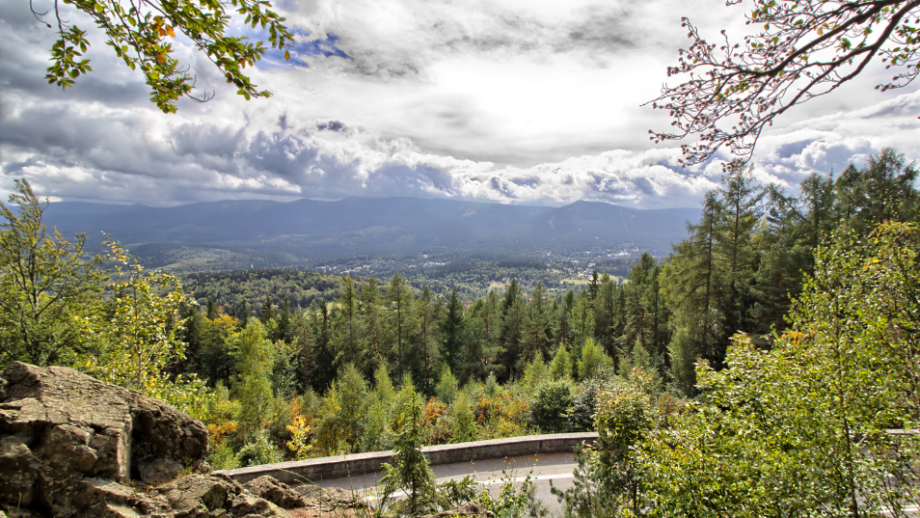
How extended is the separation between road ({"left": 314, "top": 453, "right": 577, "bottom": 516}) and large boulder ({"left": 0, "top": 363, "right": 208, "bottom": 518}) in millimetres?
4974

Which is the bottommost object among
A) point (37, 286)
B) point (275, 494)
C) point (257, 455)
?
point (257, 455)

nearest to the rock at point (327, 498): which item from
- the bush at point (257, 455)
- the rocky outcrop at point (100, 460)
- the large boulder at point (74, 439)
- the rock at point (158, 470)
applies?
the rocky outcrop at point (100, 460)

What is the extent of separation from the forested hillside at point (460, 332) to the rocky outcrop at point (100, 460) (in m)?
3.06

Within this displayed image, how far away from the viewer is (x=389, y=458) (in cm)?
913

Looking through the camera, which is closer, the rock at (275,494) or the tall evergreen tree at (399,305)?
the rock at (275,494)

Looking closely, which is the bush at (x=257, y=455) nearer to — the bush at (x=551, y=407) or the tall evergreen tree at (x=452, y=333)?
the bush at (x=551, y=407)

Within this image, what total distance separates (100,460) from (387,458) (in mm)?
6524

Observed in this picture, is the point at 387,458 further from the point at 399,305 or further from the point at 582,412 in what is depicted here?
the point at 399,305

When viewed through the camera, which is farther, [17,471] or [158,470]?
[158,470]

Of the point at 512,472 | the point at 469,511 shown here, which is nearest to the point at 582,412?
the point at 512,472

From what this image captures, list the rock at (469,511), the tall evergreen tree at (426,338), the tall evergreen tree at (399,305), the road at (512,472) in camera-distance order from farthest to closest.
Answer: the tall evergreen tree at (426,338), the tall evergreen tree at (399,305), the road at (512,472), the rock at (469,511)

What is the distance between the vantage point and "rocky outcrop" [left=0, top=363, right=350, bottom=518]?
3.23m

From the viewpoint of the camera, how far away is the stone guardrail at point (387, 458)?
8.48 m

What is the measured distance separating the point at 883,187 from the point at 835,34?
2507 cm
